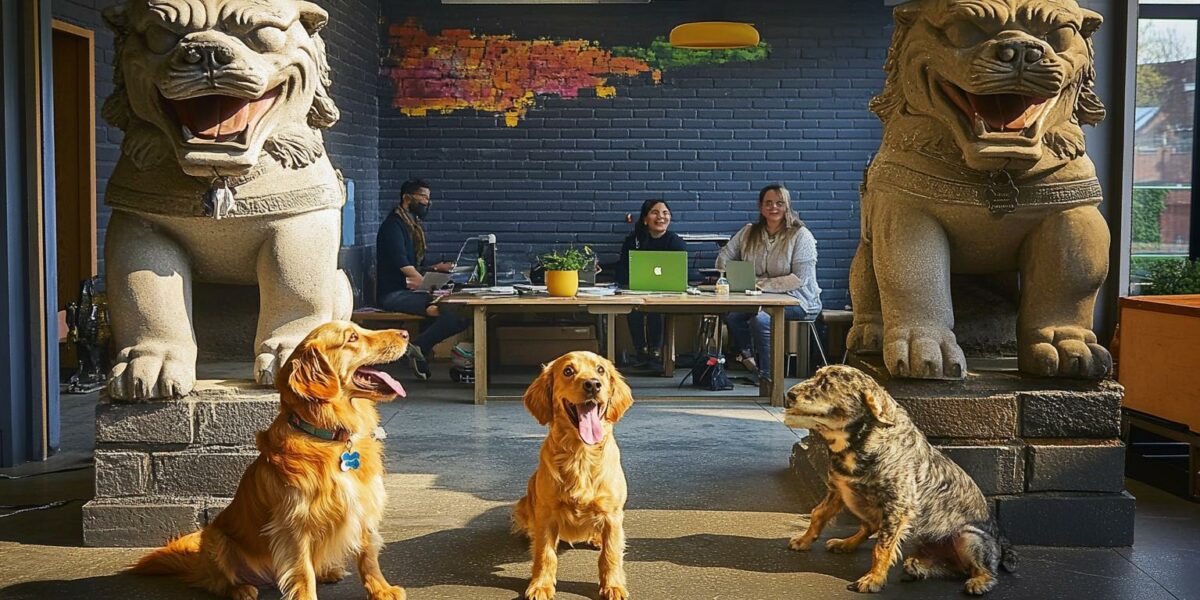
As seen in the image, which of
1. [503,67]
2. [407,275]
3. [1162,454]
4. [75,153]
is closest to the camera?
[1162,454]

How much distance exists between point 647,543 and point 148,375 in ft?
5.48

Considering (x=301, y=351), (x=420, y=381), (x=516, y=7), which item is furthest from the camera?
(x=516, y=7)

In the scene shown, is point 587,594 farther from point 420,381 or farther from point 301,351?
point 420,381

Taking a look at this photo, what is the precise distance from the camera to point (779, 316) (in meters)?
7.15

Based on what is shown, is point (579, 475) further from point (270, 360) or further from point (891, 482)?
point (270, 360)

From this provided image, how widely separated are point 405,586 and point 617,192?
7.23m

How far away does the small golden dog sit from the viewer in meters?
3.41

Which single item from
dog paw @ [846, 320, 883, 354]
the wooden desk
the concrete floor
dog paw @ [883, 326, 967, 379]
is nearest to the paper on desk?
the wooden desk

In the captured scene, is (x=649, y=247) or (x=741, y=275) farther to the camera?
(x=649, y=247)

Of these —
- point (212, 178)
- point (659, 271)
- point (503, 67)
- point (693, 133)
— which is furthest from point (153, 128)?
point (693, 133)

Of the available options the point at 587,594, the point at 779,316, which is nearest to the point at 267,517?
the point at 587,594

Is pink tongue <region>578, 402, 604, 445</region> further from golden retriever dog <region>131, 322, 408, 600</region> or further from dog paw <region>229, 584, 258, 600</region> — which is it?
dog paw <region>229, 584, 258, 600</region>

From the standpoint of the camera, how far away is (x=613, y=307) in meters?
7.24

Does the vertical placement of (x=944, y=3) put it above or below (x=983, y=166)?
above
